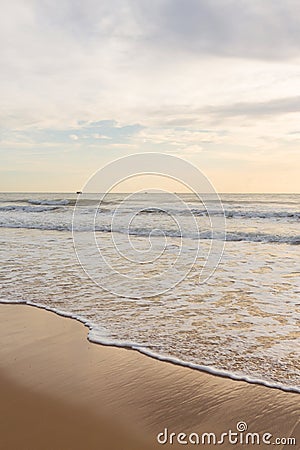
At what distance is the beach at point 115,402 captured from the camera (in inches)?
98.8

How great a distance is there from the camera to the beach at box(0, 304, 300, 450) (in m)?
2.51

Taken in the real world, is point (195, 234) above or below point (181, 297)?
above

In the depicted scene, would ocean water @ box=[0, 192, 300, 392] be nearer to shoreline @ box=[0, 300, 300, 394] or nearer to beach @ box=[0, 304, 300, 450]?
shoreline @ box=[0, 300, 300, 394]

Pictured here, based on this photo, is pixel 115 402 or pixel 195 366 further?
pixel 195 366

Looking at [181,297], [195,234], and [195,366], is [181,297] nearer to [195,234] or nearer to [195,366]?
[195,366]

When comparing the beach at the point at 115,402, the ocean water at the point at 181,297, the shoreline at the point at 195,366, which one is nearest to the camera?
the beach at the point at 115,402

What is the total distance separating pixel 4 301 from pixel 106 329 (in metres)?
1.96

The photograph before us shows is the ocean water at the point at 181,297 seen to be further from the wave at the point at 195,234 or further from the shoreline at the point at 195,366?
the wave at the point at 195,234

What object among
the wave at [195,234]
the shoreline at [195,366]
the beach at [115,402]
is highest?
the wave at [195,234]

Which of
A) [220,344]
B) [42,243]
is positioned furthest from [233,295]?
[42,243]

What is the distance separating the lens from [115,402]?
9.52 feet

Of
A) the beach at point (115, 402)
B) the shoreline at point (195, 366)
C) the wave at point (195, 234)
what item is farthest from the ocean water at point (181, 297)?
the wave at point (195, 234)

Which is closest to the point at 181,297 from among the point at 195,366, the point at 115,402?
the point at 195,366

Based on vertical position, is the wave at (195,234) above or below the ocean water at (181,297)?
above
